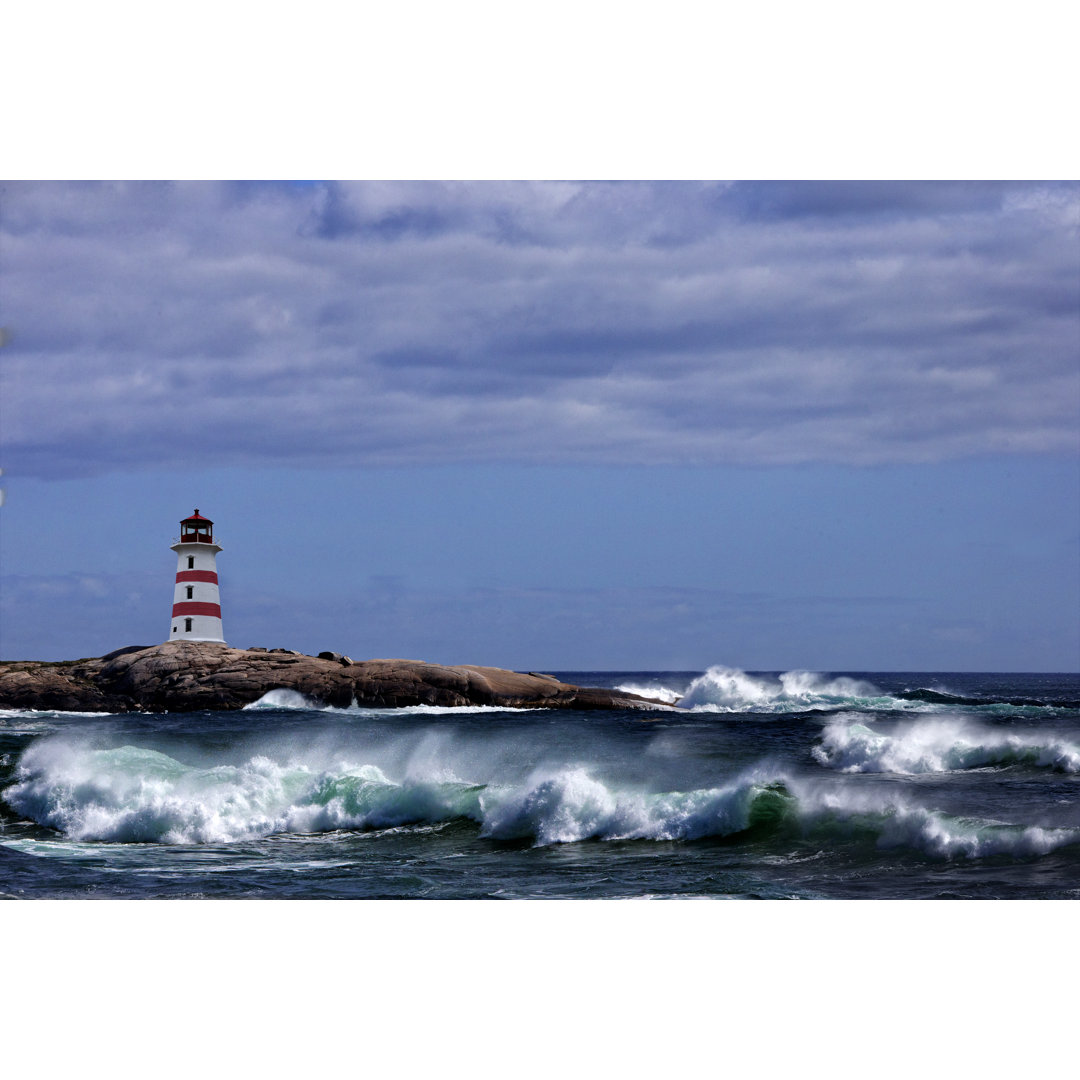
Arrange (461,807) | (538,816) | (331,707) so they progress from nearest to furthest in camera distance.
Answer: (538,816) → (461,807) → (331,707)

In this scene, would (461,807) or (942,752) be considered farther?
(942,752)

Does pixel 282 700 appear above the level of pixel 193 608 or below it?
below

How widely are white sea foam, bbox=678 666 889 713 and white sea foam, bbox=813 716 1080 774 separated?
1338 centimetres

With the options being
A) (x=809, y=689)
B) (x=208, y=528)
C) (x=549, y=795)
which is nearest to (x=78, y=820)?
(x=549, y=795)

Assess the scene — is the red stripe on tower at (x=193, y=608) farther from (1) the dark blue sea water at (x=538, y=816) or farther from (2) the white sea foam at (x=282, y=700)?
(1) the dark blue sea water at (x=538, y=816)

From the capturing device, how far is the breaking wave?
8.50 meters

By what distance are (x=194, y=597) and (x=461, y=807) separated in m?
18.4

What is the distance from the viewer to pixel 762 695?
3155cm

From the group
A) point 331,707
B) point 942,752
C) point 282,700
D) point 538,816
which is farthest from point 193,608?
point 538,816

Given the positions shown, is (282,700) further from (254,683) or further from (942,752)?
(942,752)

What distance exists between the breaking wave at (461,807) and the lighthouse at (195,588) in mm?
15748

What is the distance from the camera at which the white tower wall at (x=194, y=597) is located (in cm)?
2669

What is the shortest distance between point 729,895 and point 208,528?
2213cm

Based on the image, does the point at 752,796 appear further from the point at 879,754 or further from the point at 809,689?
the point at 809,689
